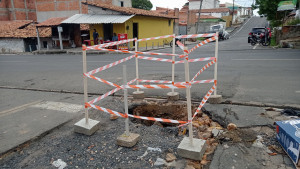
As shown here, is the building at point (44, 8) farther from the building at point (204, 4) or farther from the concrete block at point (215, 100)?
the building at point (204, 4)

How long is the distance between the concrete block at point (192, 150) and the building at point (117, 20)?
752 inches

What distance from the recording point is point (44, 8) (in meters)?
38.8

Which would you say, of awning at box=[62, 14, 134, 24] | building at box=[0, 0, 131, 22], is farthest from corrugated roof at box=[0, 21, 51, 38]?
building at box=[0, 0, 131, 22]

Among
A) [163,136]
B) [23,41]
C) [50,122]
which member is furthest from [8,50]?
[163,136]

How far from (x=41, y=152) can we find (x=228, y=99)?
400 cm

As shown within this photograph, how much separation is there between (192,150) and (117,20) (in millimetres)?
19507

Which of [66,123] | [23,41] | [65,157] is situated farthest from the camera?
[23,41]

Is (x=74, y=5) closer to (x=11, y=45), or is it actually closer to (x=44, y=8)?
(x=44, y=8)

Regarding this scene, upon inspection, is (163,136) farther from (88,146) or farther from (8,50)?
(8,50)

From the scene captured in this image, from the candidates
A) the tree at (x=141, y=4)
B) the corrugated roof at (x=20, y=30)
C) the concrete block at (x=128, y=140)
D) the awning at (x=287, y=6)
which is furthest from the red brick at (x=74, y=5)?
the concrete block at (x=128, y=140)

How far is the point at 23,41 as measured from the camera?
27875mm

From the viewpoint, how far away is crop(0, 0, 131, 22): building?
122 feet

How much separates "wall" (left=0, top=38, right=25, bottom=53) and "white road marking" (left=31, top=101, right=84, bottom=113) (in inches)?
1065

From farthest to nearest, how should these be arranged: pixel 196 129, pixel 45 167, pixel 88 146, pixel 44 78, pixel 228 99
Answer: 1. pixel 44 78
2. pixel 228 99
3. pixel 196 129
4. pixel 88 146
5. pixel 45 167
